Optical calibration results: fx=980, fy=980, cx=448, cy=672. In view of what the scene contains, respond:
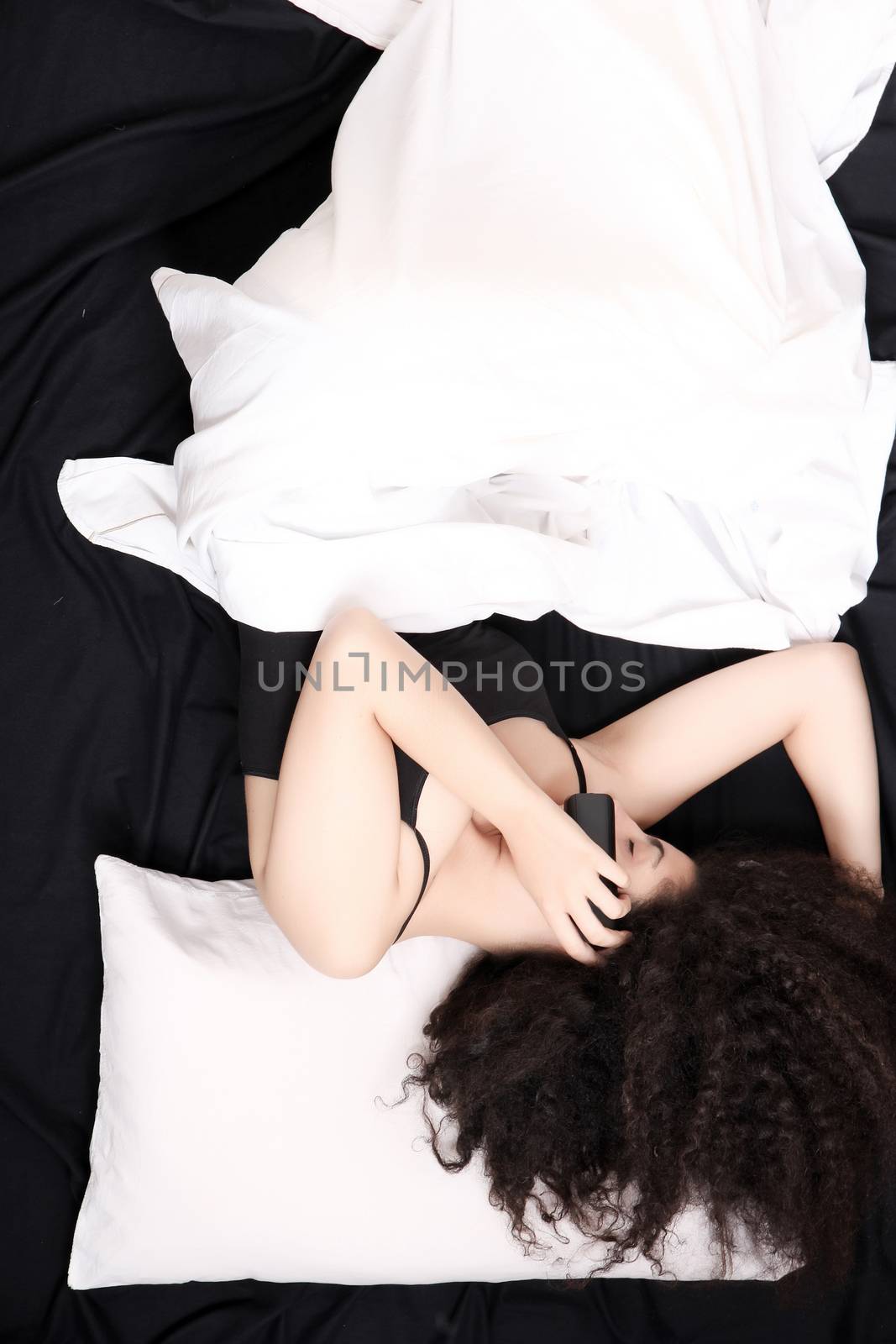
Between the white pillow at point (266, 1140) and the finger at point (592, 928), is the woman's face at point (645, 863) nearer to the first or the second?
the finger at point (592, 928)

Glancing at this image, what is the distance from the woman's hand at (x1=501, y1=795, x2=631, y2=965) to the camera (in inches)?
42.2

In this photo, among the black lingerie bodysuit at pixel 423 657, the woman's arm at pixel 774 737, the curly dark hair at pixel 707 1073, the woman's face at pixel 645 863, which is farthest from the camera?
the woman's arm at pixel 774 737

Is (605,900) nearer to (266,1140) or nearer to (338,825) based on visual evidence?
(338,825)

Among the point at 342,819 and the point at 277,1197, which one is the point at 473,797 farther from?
the point at 277,1197

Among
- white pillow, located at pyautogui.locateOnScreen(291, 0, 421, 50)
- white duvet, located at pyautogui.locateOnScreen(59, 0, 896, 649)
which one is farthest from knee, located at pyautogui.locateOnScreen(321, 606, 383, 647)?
white pillow, located at pyautogui.locateOnScreen(291, 0, 421, 50)

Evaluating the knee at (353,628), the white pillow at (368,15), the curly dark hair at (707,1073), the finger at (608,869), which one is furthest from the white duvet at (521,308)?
the curly dark hair at (707,1073)

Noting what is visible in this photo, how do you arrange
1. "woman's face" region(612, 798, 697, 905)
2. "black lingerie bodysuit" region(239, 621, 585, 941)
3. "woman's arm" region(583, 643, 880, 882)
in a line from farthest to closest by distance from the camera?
1. "woman's arm" region(583, 643, 880, 882)
2. "black lingerie bodysuit" region(239, 621, 585, 941)
3. "woman's face" region(612, 798, 697, 905)

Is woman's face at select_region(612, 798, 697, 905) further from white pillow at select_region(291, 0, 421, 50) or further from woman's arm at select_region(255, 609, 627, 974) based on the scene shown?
white pillow at select_region(291, 0, 421, 50)

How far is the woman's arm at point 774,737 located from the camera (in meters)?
1.37

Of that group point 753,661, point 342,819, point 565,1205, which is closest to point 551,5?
point 753,661

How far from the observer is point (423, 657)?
4.08 ft

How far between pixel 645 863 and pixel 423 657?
14.6 inches

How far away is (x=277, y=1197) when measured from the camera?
4.17ft

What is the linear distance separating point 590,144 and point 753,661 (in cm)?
71
